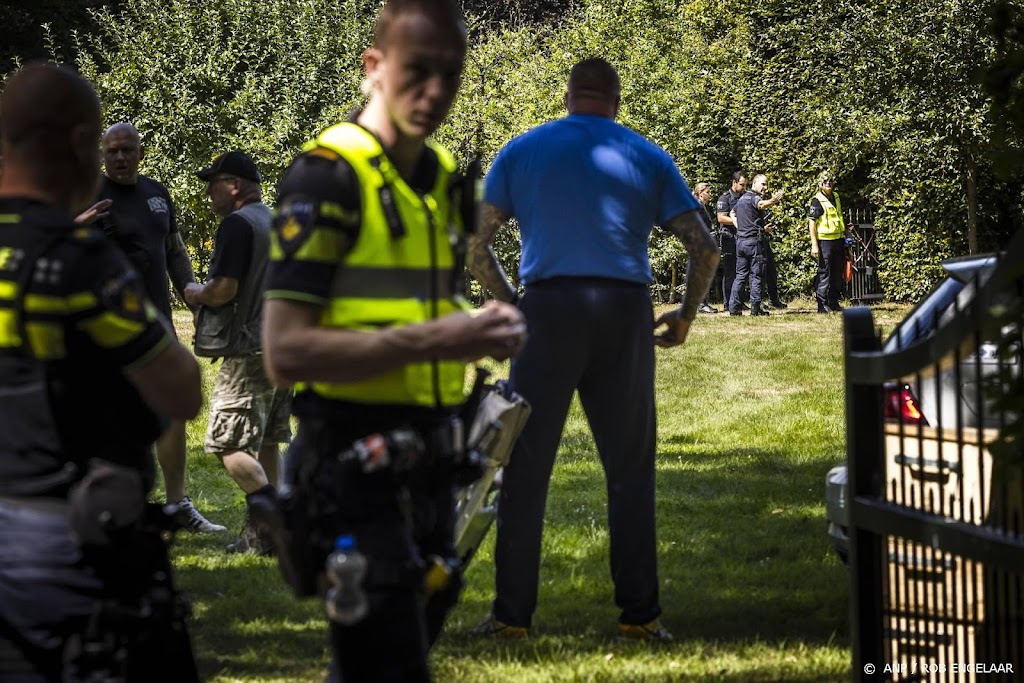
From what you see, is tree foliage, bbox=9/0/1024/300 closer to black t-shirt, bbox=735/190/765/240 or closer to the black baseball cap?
black t-shirt, bbox=735/190/765/240

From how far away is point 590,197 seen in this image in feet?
20.5

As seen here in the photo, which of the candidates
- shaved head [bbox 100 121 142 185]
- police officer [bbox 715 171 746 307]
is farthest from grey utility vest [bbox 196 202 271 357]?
police officer [bbox 715 171 746 307]

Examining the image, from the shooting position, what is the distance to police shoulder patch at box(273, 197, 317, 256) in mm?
3285

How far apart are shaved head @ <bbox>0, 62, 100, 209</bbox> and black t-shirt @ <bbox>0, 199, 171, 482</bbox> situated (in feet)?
0.21

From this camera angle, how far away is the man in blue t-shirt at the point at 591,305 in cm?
622

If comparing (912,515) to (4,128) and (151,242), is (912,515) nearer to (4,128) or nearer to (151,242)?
(4,128)

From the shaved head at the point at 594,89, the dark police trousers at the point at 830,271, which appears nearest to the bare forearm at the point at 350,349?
the shaved head at the point at 594,89

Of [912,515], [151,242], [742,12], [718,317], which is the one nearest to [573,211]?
[912,515]

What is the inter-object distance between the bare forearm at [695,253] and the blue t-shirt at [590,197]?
5 cm

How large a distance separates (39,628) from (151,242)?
17.5 ft

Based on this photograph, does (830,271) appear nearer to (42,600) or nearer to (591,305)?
(591,305)

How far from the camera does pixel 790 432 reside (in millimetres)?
13164

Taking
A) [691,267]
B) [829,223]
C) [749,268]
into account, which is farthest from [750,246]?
[691,267]

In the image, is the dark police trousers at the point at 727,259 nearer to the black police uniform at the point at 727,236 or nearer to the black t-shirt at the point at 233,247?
the black police uniform at the point at 727,236
